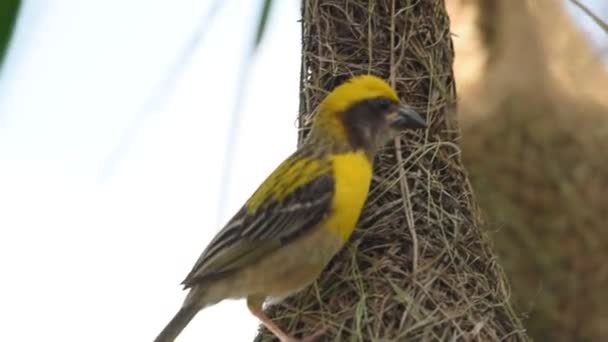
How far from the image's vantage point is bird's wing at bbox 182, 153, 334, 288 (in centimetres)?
255

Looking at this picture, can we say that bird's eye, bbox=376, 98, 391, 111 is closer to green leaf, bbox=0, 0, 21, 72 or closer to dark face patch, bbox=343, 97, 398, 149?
dark face patch, bbox=343, 97, 398, 149

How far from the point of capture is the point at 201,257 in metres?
2.60

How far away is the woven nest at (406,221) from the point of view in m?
2.46

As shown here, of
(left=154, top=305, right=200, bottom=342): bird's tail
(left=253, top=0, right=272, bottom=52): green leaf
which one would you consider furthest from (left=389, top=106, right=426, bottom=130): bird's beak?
(left=253, top=0, right=272, bottom=52): green leaf

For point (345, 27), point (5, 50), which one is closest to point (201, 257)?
point (345, 27)

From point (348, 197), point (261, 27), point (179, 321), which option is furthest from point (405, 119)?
point (261, 27)

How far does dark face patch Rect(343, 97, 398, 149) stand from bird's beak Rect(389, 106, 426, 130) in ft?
0.05

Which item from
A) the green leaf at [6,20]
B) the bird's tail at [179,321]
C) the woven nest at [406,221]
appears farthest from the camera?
the bird's tail at [179,321]

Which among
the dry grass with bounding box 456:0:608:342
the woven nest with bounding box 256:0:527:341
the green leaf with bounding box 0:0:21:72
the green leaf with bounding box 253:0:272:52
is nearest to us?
the green leaf with bounding box 0:0:21:72

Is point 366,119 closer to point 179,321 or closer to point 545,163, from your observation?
point 179,321

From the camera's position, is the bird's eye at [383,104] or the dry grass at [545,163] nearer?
the bird's eye at [383,104]

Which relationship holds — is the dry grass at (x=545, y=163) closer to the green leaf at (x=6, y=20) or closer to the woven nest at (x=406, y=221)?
the woven nest at (x=406, y=221)

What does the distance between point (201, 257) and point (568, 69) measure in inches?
70.2

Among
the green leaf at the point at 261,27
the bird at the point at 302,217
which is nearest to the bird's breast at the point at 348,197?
the bird at the point at 302,217
